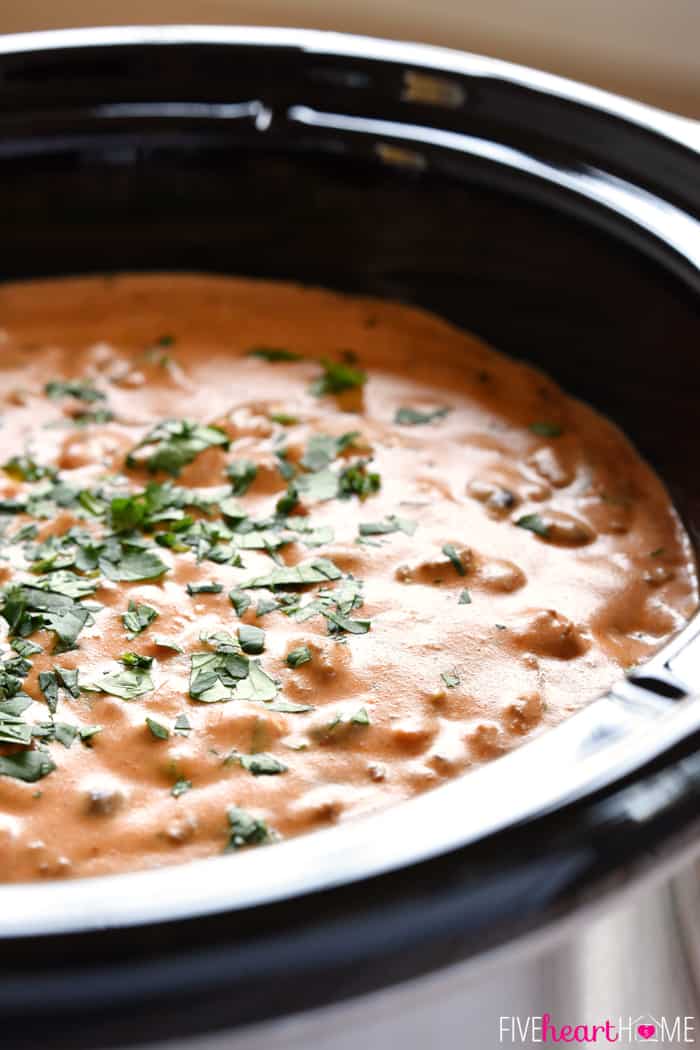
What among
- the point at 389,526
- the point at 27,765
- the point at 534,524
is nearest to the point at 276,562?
the point at 389,526

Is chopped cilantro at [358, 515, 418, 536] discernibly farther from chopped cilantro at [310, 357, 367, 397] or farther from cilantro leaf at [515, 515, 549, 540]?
chopped cilantro at [310, 357, 367, 397]

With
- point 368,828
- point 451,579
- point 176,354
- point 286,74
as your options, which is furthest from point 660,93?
point 368,828

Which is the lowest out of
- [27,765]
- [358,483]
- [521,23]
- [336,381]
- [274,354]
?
[27,765]

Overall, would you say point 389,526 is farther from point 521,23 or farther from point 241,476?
point 521,23

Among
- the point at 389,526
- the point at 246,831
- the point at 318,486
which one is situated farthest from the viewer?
the point at 318,486

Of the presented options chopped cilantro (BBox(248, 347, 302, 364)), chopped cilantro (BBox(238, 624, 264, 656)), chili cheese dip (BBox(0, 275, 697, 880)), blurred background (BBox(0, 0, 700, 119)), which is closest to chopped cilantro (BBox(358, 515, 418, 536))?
chili cheese dip (BBox(0, 275, 697, 880))

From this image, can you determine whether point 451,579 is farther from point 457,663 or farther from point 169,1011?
point 169,1011

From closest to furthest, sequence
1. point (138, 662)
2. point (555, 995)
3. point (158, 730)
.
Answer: point (555, 995)
point (158, 730)
point (138, 662)
